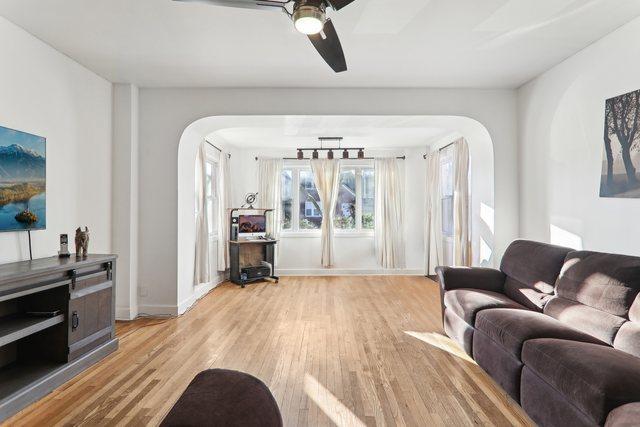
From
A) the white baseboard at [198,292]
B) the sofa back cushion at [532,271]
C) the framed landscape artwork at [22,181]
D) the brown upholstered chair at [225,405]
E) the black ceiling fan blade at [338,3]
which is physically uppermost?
the black ceiling fan blade at [338,3]

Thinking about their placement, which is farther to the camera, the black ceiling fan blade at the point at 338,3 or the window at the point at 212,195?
the window at the point at 212,195

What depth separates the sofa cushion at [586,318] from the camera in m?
2.19

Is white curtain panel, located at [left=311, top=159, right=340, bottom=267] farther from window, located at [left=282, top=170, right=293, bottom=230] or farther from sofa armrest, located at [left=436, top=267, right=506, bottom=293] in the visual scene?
sofa armrest, located at [left=436, top=267, right=506, bottom=293]

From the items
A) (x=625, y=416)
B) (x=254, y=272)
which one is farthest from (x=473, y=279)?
(x=254, y=272)

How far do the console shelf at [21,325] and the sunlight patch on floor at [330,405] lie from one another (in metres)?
1.86

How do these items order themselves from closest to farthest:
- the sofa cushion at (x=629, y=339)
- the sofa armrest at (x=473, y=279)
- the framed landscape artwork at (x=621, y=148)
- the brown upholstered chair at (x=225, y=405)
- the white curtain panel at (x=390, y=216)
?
1. the brown upholstered chair at (x=225, y=405)
2. the sofa cushion at (x=629, y=339)
3. the framed landscape artwork at (x=621, y=148)
4. the sofa armrest at (x=473, y=279)
5. the white curtain panel at (x=390, y=216)

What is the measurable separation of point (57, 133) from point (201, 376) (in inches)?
116

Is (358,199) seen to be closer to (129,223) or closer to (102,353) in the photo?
(129,223)

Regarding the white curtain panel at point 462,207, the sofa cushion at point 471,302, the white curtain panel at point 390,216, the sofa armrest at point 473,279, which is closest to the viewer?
the sofa cushion at point 471,302

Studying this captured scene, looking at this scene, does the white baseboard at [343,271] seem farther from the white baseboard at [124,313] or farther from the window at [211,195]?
the white baseboard at [124,313]

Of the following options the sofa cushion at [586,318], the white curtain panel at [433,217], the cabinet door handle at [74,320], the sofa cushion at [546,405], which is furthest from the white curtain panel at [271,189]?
the sofa cushion at [546,405]

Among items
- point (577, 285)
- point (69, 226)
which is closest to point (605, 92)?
point (577, 285)

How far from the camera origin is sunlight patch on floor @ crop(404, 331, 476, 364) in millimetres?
3119

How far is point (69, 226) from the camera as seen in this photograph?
137 inches
